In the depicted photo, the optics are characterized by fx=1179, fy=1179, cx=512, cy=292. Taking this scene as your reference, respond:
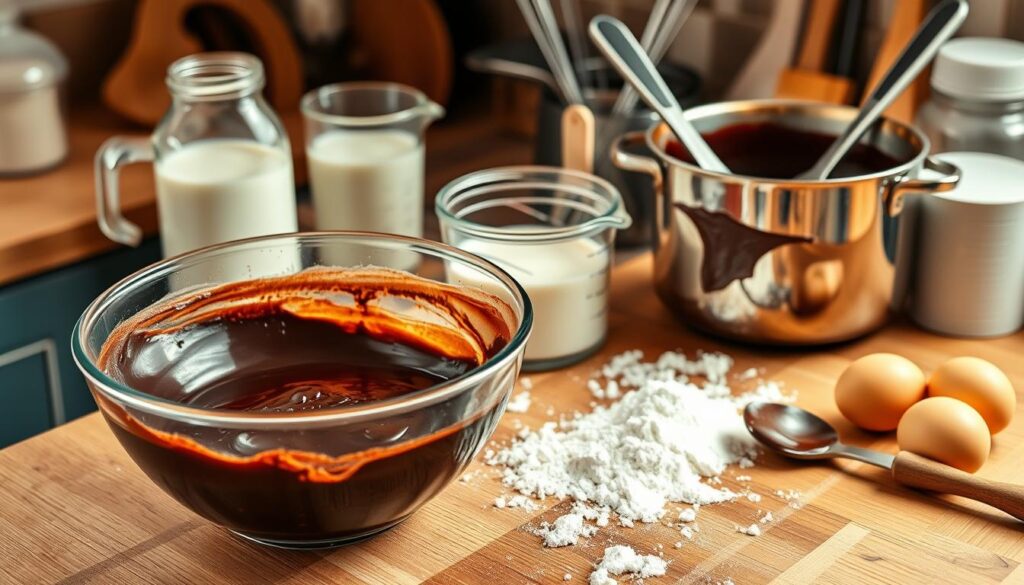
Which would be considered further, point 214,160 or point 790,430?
point 214,160

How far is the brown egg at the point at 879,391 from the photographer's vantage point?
0.87m

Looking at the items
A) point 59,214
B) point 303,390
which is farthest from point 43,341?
point 303,390

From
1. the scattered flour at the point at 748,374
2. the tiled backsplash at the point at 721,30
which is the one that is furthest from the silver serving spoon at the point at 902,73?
the tiled backsplash at the point at 721,30

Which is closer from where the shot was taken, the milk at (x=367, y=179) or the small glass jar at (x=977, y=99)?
the small glass jar at (x=977, y=99)

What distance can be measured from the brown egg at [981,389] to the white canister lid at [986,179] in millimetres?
167

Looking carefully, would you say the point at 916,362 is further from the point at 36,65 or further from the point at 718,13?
the point at 36,65

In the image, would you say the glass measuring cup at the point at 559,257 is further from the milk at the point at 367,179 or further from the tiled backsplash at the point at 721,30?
the tiled backsplash at the point at 721,30

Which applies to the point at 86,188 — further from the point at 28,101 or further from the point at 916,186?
the point at 916,186

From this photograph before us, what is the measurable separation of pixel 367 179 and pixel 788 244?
44cm

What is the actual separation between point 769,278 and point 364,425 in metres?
0.43

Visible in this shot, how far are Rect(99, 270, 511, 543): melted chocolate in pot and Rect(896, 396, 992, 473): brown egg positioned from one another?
0.99 ft

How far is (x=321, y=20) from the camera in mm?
1579

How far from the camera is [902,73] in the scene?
0.98 metres

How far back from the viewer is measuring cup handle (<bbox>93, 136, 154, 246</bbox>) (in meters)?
1.18
